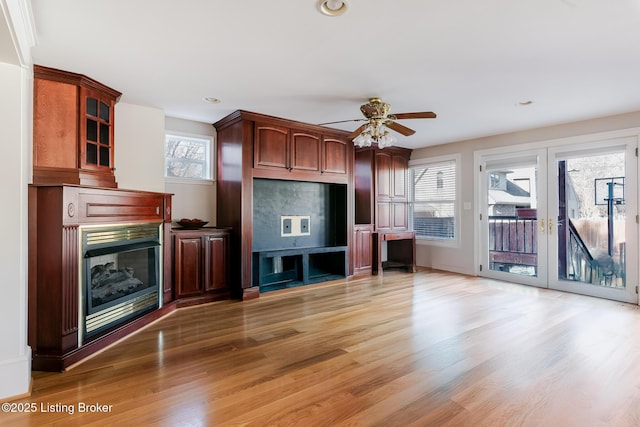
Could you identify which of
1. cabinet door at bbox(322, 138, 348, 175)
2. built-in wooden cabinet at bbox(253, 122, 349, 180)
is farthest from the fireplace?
cabinet door at bbox(322, 138, 348, 175)

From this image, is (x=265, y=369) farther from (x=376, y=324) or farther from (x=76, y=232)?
(x=76, y=232)

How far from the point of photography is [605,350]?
2723 millimetres

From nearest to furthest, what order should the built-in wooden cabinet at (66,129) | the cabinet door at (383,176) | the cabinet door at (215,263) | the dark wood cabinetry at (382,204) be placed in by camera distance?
the built-in wooden cabinet at (66,129), the cabinet door at (215,263), the dark wood cabinetry at (382,204), the cabinet door at (383,176)

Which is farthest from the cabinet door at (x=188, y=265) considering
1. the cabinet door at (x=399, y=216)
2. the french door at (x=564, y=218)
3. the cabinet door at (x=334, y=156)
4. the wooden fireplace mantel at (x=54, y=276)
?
the french door at (x=564, y=218)

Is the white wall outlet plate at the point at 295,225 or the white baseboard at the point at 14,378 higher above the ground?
the white wall outlet plate at the point at 295,225

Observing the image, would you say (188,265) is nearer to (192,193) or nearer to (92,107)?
(192,193)

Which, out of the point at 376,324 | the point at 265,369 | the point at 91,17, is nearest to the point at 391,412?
the point at 265,369

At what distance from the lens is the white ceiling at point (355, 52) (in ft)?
6.96

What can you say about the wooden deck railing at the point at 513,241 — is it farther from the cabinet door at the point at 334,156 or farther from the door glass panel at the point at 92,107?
the door glass panel at the point at 92,107

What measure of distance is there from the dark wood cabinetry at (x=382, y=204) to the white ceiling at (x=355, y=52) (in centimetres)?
205

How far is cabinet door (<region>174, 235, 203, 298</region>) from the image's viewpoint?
155 inches

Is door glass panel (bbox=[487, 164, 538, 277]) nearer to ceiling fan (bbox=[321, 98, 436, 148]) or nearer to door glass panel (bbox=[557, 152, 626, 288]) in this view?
door glass panel (bbox=[557, 152, 626, 288])

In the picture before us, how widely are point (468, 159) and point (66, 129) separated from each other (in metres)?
5.72

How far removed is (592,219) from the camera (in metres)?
4.52
